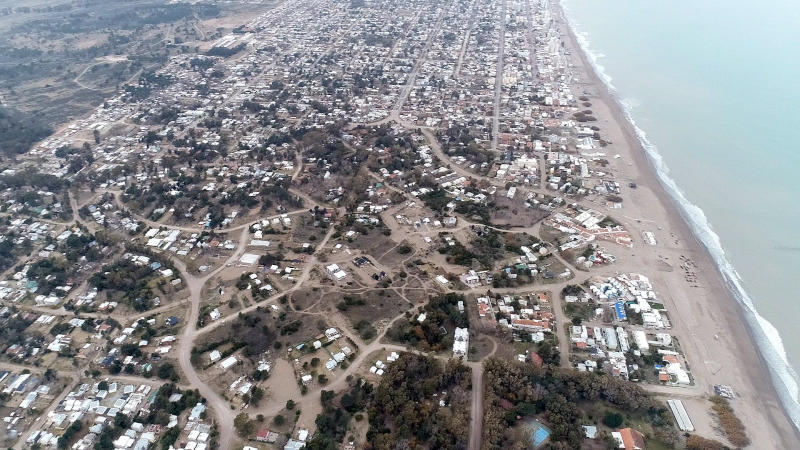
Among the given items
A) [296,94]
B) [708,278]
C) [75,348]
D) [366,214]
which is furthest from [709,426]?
[296,94]

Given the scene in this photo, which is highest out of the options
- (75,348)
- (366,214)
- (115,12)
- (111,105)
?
(115,12)

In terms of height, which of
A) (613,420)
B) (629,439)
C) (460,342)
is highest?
(460,342)

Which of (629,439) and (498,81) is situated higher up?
(498,81)

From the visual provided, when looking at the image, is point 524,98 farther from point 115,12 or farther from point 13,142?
point 115,12

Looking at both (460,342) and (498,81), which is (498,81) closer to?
(498,81)

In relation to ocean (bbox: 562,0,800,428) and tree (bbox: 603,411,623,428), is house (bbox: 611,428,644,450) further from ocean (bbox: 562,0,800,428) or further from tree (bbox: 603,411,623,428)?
ocean (bbox: 562,0,800,428)

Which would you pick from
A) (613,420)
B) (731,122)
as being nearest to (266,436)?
(613,420)
